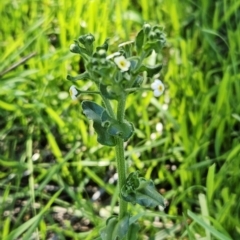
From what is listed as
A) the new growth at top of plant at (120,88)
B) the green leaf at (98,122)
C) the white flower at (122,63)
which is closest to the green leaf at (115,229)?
the new growth at top of plant at (120,88)

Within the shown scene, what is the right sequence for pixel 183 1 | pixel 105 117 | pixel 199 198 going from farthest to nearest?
pixel 183 1, pixel 199 198, pixel 105 117

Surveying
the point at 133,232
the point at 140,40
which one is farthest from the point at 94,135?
the point at 140,40

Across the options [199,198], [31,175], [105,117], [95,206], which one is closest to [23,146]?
[31,175]

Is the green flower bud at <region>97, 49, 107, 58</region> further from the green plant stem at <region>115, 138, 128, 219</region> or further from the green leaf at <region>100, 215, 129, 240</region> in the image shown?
the green leaf at <region>100, 215, 129, 240</region>

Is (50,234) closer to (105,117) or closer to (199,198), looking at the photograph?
(199,198)

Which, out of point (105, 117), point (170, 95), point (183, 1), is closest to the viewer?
point (105, 117)

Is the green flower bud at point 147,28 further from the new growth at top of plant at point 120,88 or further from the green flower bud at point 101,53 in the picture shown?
the green flower bud at point 101,53

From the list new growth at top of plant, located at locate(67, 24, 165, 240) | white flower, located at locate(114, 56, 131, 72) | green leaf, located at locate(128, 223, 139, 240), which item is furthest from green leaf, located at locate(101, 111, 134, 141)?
green leaf, located at locate(128, 223, 139, 240)
